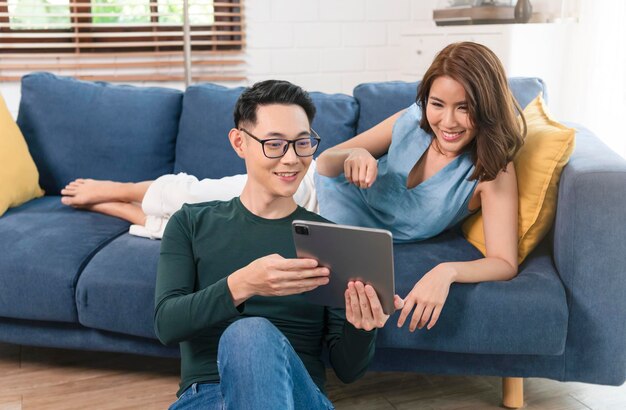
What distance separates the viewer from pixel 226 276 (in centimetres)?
164

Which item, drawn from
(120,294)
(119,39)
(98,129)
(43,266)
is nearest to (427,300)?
(120,294)

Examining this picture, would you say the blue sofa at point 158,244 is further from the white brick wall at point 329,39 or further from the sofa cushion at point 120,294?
the white brick wall at point 329,39

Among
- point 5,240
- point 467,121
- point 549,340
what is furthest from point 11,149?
point 549,340

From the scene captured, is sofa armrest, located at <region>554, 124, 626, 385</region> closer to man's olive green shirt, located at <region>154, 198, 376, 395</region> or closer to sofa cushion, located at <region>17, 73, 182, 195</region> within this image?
man's olive green shirt, located at <region>154, 198, 376, 395</region>

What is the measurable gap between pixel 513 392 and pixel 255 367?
3.46 feet

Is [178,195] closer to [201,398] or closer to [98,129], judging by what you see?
[98,129]

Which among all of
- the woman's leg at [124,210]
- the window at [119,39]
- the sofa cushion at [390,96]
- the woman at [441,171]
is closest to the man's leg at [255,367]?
the woman at [441,171]

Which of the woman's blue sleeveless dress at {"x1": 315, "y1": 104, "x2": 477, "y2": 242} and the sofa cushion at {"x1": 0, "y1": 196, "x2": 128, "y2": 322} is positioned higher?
the woman's blue sleeveless dress at {"x1": 315, "y1": 104, "x2": 477, "y2": 242}

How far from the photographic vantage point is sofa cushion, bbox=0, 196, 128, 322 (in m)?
2.22

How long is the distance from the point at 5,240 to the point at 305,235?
126 cm

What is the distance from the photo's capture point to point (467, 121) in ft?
6.41

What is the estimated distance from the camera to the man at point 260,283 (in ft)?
4.76

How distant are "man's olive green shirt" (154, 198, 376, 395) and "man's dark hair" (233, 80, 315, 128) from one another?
0.64ft

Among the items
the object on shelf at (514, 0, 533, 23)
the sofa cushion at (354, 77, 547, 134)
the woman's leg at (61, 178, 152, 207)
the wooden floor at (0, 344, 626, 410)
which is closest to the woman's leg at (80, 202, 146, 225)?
the woman's leg at (61, 178, 152, 207)
